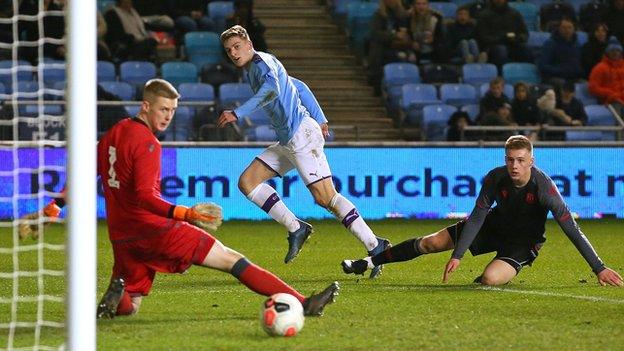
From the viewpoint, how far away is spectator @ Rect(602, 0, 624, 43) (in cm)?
2311

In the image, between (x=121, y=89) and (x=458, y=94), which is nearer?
(x=121, y=89)

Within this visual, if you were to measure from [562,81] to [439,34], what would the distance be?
2.03 meters

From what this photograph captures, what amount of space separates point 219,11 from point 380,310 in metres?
13.7

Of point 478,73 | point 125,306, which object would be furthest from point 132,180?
point 478,73

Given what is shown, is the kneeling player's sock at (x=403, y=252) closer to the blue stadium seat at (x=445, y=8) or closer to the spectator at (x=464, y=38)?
the spectator at (x=464, y=38)

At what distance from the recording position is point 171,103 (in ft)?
26.3

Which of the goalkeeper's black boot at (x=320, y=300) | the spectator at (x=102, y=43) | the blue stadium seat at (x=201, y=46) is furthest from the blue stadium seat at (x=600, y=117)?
the goalkeeper's black boot at (x=320, y=300)

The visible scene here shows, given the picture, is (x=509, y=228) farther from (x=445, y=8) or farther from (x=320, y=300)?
(x=445, y=8)

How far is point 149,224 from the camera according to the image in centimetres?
809

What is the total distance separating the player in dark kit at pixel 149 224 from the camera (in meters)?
7.96

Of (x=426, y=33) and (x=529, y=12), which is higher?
(x=529, y=12)

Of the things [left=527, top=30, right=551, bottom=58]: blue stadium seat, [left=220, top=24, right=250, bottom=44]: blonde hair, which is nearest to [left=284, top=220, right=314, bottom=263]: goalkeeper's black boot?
[left=220, top=24, right=250, bottom=44]: blonde hair

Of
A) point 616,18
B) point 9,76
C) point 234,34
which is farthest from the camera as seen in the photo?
point 616,18

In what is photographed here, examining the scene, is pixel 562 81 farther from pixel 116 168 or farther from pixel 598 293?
pixel 116 168
